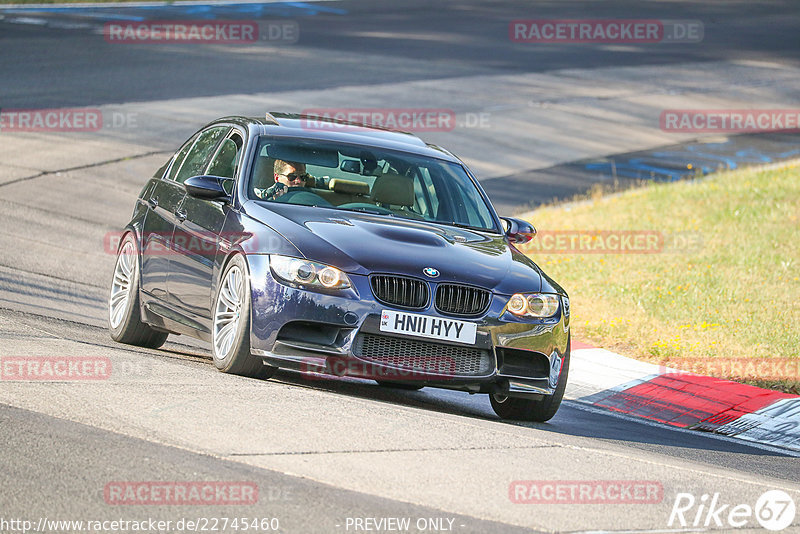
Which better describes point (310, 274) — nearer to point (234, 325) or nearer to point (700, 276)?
point (234, 325)

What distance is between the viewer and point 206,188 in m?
8.08

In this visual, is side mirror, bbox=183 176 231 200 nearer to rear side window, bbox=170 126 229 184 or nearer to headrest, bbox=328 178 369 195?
headrest, bbox=328 178 369 195

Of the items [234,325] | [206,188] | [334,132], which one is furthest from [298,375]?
[334,132]

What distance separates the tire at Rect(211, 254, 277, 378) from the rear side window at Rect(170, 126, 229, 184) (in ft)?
5.28

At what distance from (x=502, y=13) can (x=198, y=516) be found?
121 ft

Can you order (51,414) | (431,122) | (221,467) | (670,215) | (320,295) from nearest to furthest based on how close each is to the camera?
(221,467) < (51,414) < (320,295) < (670,215) < (431,122)

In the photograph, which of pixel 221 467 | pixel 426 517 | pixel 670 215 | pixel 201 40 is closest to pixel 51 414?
pixel 221 467

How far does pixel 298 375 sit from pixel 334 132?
1736mm

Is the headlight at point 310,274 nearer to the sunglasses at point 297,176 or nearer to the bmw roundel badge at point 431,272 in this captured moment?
the bmw roundel badge at point 431,272

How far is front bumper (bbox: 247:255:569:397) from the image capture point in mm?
7156

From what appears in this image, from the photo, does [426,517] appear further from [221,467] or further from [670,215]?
[670,215]

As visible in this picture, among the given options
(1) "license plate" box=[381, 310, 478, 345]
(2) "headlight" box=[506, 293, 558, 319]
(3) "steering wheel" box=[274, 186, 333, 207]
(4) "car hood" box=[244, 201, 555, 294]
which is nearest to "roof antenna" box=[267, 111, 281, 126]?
(3) "steering wheel" box=[274, 186, 333, 207]

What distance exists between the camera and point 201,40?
1248 inches

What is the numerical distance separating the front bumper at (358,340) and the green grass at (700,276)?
379cm
